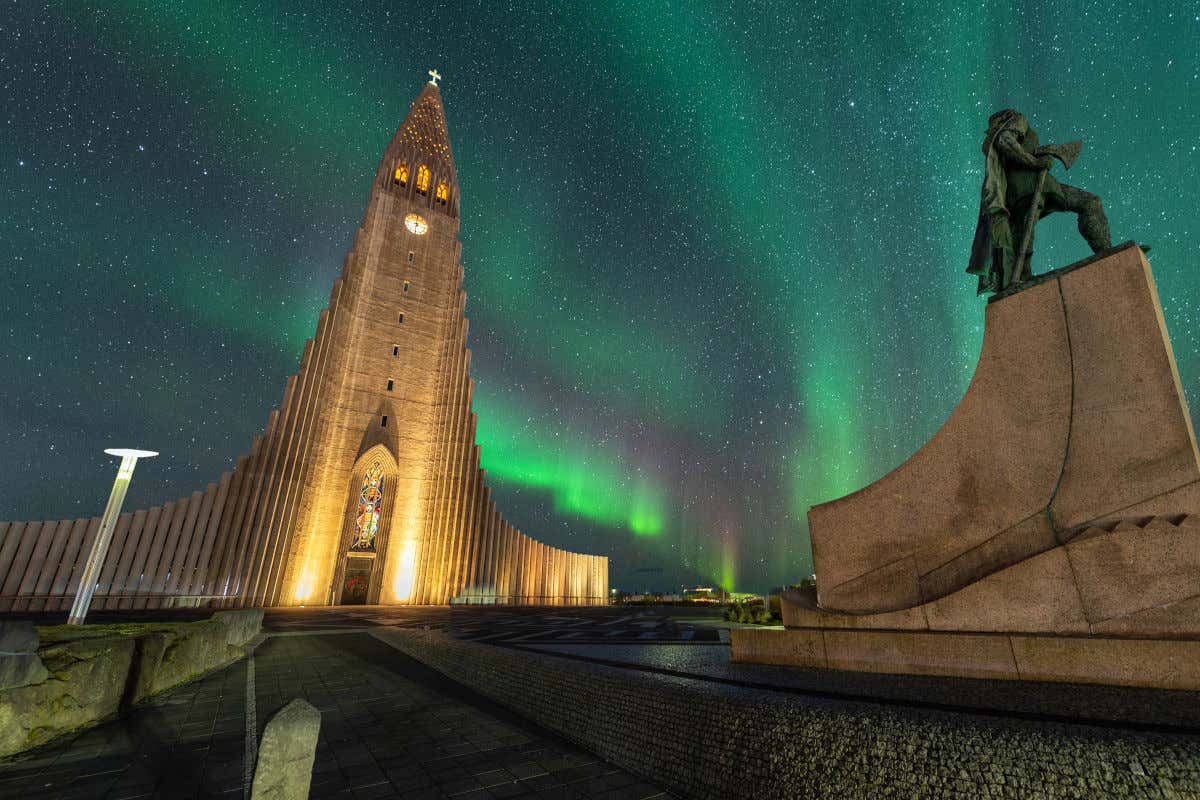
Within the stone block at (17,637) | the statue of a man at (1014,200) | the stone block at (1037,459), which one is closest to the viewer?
the stone block at (17,637)

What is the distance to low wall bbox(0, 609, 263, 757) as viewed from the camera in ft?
10.6

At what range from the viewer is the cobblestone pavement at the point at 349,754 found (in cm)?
285

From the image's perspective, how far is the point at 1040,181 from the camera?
4.77 m

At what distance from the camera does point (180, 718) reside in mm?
4191

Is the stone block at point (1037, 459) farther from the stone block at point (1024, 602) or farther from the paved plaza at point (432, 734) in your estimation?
the paved plaza at point (432, 734)

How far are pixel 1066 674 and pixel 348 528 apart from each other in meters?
29.4

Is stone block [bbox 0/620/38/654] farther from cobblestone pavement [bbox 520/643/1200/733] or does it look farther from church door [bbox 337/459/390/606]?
church door [bbox 337/459/390/606]

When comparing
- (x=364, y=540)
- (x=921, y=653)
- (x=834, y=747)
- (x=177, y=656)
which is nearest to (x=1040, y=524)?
(x=921, y=653)

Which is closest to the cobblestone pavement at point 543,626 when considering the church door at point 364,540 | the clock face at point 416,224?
the church door at point 364,540

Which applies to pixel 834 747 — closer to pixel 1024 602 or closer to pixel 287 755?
pixel 1024 602

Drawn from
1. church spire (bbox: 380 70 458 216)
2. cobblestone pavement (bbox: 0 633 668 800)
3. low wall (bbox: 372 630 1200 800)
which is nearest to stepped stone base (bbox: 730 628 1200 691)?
low wall (bbox: 372 630 1200 800)

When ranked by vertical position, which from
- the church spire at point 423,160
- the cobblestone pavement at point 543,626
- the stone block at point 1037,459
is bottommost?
the cobblestone pavement at point 543,626

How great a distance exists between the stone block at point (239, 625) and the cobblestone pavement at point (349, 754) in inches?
83.3

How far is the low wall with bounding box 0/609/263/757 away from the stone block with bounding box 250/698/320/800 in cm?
266
